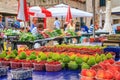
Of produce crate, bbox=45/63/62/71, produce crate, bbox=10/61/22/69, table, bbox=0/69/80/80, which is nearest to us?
table, bbox=0/69/80/80

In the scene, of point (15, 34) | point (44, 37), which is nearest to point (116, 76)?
point (44, 37)

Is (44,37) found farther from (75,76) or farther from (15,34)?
(75,76)

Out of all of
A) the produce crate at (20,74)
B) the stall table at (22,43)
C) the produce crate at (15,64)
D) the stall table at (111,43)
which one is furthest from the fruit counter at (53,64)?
the stall table at (22,43)

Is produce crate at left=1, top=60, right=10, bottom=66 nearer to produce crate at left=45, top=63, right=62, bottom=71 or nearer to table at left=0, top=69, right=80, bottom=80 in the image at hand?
table at left=0, top=69, right=80, bottom=80

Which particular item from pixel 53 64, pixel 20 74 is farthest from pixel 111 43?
pixel 20 74

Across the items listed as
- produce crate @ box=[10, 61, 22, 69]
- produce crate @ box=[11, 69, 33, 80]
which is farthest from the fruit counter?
produce crate @ box=[11, 69, 33, 80]

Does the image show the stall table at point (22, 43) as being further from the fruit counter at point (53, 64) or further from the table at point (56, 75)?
the table at point (56, 75)

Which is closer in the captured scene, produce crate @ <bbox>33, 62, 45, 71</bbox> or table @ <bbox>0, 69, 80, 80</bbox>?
table @ <bbox>0, 69, 80, 80</bbox>

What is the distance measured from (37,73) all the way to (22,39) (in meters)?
5.23

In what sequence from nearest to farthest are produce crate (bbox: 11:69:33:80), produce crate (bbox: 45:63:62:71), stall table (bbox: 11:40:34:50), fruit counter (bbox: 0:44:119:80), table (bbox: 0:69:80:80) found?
produce crate (bbox: 11:69:33:80)
table (bbox: 0:69:80:80)
fruit counter (bbox: 0:44:119:80)
produce crate (bbox: 45:63:62:71)
stall table (bbox: 11:40:34:50)

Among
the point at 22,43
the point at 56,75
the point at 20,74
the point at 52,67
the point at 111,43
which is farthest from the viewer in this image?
the point at 22,43

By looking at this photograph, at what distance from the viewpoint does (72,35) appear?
13.0 metres

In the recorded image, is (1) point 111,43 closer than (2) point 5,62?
No

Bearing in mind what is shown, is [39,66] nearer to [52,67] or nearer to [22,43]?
[52,67]
